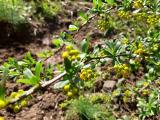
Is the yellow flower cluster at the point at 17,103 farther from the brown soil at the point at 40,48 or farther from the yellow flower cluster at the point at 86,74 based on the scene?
the brown soil at the point at 40,48

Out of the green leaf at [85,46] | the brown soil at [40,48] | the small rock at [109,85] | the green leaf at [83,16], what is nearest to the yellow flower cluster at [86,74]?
the green leaf at [85,46]

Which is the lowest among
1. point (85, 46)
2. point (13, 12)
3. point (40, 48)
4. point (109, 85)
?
point (109, 85)

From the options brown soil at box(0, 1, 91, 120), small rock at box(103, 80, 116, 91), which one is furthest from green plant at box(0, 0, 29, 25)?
small rock at box(103, 80, 116, 91)

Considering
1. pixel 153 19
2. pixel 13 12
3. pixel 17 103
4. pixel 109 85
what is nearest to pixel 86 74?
pixel 17 103

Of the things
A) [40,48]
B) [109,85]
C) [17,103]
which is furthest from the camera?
[40,48]

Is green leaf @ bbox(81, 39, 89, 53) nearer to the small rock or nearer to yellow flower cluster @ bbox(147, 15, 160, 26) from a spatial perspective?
yellow flower cluster @ bbox(147, 15, 160, 26)

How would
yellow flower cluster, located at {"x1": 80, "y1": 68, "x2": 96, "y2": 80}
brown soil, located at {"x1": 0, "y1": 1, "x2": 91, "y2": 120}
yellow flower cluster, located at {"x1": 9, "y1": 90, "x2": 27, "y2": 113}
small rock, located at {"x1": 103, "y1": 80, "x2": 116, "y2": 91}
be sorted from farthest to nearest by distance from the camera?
small rock, located at {"x1": 103, "y1": 80, "x2": 116, "y2": 91} < brown soil, located at {"x1": 0, "y1": 1, "x2": 91, "y2": 120} < yellow flower cluster, located at {"x1": 80, "y1": 68, "x2": 96, "y2": 80} < yellow flower cluster, located at {"x1": 9, "y1": 90, "x2": 27, "y2": 113}

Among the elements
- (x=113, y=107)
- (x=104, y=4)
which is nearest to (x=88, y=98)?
(x=113, y=107)

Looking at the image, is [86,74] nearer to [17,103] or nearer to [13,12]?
[17,103]

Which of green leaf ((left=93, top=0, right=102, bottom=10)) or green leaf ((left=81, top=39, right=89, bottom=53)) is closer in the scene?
green leaf ((left=81, top=39, right=89, bottom=53))
